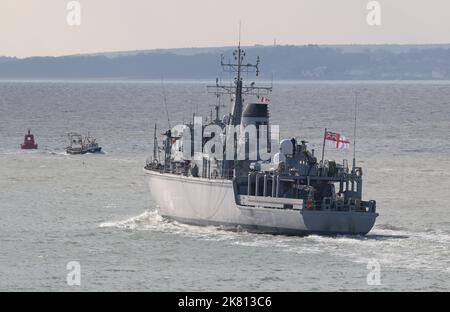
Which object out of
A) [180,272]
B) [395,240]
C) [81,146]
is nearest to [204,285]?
[180,272]

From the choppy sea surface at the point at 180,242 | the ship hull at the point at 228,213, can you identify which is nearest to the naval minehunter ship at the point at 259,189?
the ship hull at the point at 228,213

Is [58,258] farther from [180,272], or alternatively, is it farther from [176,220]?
[176,220]

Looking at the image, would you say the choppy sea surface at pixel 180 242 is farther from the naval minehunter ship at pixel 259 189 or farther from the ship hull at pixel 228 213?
the naval minehunter ship at pixel 259 189

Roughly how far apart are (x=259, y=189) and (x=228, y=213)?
2.09 metres

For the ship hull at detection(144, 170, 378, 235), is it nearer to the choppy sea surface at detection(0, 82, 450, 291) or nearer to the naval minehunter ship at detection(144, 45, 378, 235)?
the naval minehunter ship at detection(144, 45, 378, 235)

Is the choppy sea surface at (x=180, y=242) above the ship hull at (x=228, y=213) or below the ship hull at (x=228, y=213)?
below

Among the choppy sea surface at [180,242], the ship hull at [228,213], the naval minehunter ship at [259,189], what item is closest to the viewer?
the choppy sea surface at [180,242]

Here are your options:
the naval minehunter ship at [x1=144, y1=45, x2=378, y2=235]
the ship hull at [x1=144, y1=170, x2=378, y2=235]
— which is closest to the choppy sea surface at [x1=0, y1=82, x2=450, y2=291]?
the ship hull at [x1=144, y1=170, x2=378, y2=235]

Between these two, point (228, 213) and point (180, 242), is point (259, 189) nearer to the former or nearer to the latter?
point (228, 213)

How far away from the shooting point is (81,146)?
131000mm

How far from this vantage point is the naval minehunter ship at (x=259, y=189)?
2886 inches

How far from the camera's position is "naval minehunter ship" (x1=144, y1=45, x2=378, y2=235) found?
73312mm

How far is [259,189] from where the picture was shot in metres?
76.6

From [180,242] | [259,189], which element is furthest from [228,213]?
[180,242]
